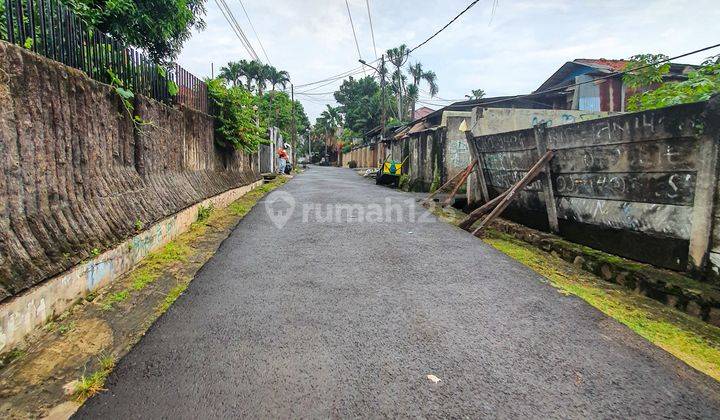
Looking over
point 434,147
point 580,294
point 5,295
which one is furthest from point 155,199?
point 434,147

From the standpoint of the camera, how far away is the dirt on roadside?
6.81 ft

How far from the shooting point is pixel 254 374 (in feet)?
7.51

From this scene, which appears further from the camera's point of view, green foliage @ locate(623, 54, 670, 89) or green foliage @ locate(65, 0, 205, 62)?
green foliage @ locate(65, 0, 205, 62)

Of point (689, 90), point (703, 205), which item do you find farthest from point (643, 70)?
point (703, 205)

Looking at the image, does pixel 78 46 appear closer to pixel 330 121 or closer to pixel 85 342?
pixel 85 342

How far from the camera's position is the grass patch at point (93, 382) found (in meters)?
2.11

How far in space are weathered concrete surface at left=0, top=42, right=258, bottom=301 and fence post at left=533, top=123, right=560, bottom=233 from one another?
19.3 ft

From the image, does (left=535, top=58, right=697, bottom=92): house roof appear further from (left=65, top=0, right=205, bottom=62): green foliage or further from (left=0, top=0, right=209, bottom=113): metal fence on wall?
(left=0, top=0, right=209, bottom=113): metal fence on wall

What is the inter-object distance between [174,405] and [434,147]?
513 inches

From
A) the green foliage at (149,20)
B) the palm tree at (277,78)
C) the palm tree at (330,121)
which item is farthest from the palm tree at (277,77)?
the green foliage at (149,20)

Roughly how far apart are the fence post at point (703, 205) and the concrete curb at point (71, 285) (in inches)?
217

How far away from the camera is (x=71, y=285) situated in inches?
124

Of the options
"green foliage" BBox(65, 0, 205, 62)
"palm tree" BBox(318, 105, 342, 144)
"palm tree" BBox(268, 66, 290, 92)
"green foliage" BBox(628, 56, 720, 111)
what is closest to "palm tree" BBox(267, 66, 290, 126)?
"palm tree" BBox(268, 66, 290, 92)

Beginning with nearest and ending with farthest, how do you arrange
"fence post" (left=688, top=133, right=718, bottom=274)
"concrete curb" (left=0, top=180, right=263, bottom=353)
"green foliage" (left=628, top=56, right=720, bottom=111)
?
"concrete curb" (left=0, top=180, right=263, bottom=353) < "fence post" (left=688, top=133, right=718, bottom=274) < "green foliage" (left=628, top=56, right=720, bottom=111)
